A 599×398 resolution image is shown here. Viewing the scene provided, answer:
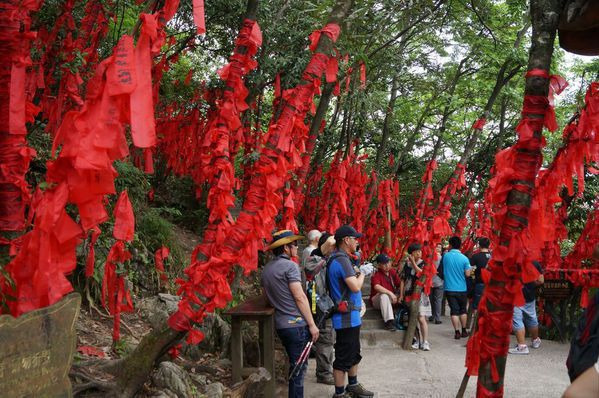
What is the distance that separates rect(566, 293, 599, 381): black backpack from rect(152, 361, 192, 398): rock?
3.25 m

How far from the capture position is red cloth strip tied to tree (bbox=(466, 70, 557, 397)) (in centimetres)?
359

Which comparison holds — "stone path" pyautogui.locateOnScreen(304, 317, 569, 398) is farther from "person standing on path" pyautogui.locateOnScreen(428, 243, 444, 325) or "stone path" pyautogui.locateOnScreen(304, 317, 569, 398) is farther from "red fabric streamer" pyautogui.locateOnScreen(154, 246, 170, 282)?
"red fabric streamer" pyautogui.locateOnScreen(154, 246, 170, 282)

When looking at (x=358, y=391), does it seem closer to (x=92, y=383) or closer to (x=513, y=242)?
(x=92, y=383)

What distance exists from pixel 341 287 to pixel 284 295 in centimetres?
72

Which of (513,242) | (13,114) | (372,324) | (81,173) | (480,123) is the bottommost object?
(372,324)

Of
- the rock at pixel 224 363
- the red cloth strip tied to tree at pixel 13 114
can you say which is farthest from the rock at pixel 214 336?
the red cloth strip tied to tree at pixel 13 114

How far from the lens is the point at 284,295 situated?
5359mm

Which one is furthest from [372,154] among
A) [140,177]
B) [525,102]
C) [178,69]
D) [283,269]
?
[525,102]

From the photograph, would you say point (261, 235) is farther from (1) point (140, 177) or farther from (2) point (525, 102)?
(1) point (140, 177)

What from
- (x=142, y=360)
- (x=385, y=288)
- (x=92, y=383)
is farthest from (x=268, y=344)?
(x=385, y=288)

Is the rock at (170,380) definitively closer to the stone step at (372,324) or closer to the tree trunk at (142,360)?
the tree trunk at (142,360)

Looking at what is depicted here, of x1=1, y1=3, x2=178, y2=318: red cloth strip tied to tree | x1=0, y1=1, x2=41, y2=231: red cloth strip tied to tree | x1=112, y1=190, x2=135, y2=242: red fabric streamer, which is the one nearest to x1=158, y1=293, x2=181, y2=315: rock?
x1=0, y1=1, x2=41, y2=231: red cloth strip tied to tree

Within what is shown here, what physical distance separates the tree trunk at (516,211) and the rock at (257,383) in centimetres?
233

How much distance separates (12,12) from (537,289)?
9265 mm
